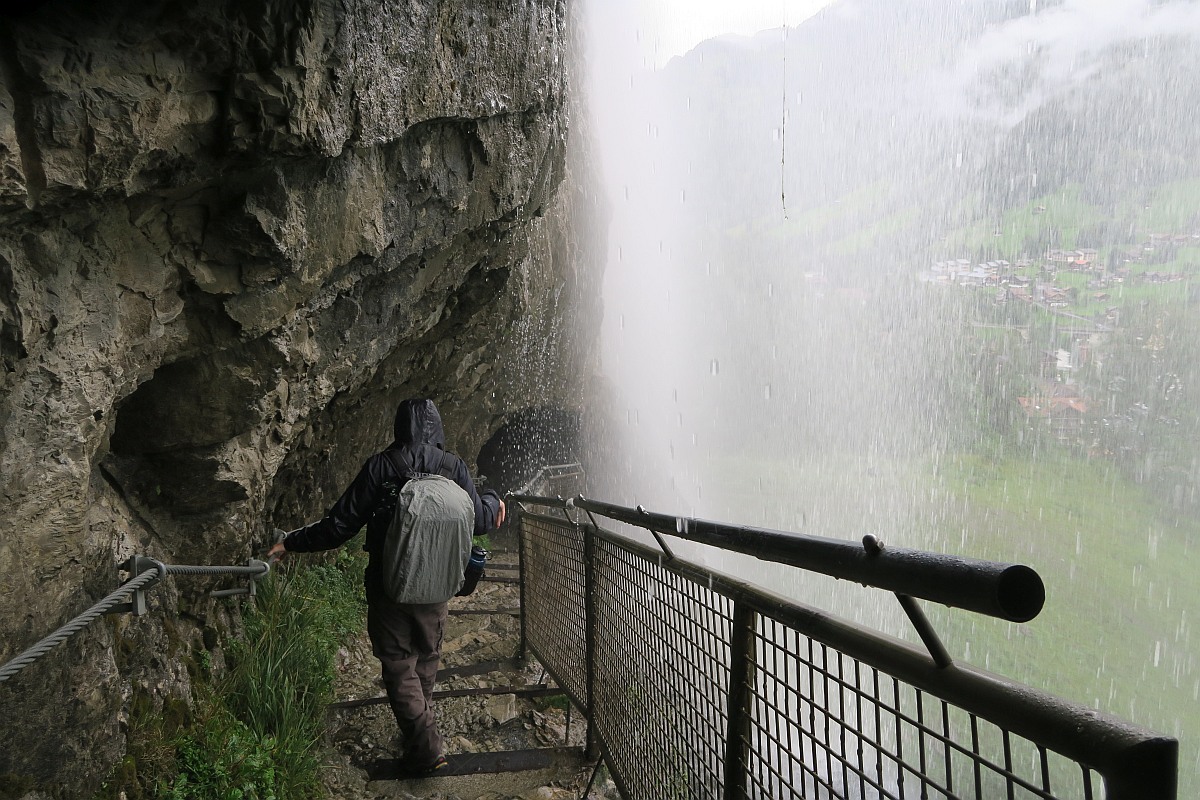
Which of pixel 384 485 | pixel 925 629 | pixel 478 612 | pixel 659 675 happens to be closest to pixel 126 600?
pixel 384 485

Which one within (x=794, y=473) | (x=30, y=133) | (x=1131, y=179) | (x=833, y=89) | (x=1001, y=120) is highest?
(x=833, y=89)

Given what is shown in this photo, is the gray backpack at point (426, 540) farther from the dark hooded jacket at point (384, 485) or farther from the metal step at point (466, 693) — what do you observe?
the metal step at point (466, 693)

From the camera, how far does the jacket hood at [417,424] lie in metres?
3.79

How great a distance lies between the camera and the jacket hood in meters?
3.79

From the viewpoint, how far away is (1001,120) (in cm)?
4244

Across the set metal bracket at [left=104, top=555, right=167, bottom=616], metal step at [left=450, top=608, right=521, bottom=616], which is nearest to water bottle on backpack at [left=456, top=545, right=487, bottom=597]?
metal bracket at [left=104, top=555, right=167, bottom=616]

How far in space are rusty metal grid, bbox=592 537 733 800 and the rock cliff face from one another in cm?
192

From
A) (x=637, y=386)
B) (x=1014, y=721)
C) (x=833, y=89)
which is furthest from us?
(x=833, y=89)

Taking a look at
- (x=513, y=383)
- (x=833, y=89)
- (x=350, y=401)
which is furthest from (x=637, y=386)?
(x=833, y=89)

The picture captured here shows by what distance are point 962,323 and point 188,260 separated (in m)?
50.9

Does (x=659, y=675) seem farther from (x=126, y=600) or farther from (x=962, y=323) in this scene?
(x=962, y=323)

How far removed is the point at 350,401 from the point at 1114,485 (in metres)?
46.9

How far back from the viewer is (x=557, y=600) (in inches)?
170

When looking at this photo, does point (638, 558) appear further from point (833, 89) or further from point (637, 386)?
point (833, 89)
